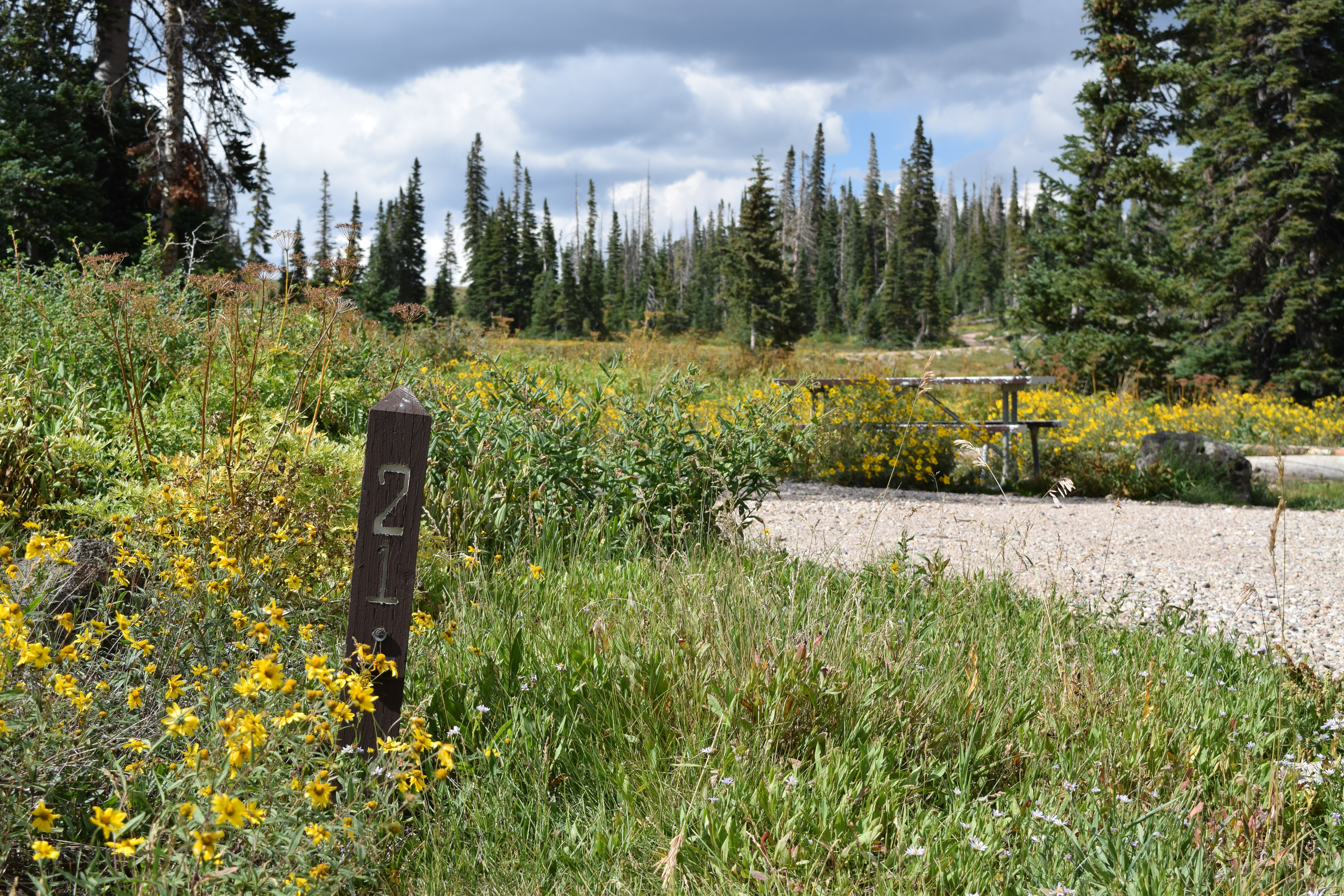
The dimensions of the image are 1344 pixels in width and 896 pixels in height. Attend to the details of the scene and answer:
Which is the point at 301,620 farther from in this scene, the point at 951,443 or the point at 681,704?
the point at 951,443

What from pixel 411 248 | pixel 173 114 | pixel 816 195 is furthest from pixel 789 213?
pixel 173 114

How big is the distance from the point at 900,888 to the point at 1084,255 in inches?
635

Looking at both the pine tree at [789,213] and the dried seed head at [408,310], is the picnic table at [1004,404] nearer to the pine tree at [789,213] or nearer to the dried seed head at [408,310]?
the dried seed head at [408,310]

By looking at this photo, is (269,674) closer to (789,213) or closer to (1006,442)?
(1006,442)

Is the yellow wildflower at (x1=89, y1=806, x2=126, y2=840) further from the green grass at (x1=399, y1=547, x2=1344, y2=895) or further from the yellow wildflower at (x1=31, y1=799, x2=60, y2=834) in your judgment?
the green grass at (x1=399, y1=547, x2=1344, y2=895)

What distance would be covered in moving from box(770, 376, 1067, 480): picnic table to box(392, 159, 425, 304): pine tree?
126 ft

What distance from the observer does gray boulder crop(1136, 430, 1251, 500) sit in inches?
348

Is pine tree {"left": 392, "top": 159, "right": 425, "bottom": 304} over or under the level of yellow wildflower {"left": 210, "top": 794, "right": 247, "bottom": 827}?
over

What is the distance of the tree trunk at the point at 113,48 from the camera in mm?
13773

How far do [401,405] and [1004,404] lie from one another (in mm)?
8822

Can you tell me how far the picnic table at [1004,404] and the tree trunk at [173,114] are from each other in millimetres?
10527

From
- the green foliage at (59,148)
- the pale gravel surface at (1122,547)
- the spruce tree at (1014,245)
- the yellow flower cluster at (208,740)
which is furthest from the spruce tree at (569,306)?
the yellow flower cluster at (208,740)

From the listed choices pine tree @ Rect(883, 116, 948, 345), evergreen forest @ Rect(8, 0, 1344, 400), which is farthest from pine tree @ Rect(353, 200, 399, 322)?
pine tree @ Rect(883, 116, 948, 345)

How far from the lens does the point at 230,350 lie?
358 cm
